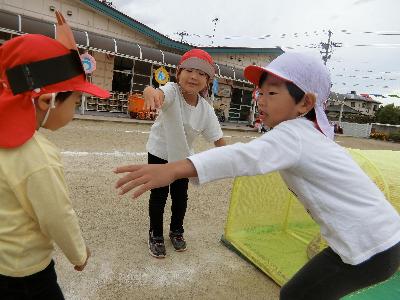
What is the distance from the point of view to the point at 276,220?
3.97 m

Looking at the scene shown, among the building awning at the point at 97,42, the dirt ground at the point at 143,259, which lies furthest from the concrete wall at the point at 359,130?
the dirt ground at the point at 143,259

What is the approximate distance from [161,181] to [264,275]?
206 cm

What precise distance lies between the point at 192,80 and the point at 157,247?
4.69ft

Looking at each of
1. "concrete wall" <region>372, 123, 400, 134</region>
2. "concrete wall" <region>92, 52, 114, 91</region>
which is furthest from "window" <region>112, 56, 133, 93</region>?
"concrete wall" <region>372, 123, 400, 134</region>

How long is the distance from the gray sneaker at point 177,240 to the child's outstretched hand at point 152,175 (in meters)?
2.03

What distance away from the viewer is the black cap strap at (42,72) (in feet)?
3.90

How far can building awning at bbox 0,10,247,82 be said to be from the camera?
12758 millimetres

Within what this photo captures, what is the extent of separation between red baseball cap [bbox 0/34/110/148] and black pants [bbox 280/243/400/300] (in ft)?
4.35

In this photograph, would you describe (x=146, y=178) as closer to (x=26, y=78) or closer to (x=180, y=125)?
(x=26, y=78)

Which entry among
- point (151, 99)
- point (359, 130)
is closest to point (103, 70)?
point (151, 99)

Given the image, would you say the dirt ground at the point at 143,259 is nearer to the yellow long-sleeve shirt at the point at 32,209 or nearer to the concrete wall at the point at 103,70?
the yellow long-sleeve shirt at the point at 32,209

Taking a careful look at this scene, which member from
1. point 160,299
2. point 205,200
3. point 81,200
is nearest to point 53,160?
point 160,299

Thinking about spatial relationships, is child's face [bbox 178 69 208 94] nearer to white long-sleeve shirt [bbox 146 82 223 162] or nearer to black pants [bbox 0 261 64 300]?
white long-sleeve shirt [bbox 146 82 223 162]

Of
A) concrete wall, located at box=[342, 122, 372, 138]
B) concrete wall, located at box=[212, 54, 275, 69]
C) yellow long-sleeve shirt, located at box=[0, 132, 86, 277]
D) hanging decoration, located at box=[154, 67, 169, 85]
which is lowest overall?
concrete wall, located at box=[342, 122, 372, 138]
